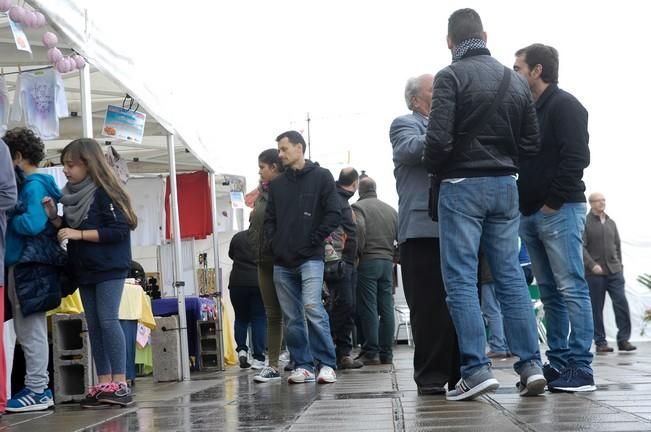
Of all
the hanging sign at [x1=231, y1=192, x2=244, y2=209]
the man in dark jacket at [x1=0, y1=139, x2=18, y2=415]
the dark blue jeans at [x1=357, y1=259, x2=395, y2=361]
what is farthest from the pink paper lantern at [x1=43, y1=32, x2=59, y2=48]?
the hanging sign at [x1=231, y1=192, x2=244, y2=209]

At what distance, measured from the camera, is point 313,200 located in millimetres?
8188

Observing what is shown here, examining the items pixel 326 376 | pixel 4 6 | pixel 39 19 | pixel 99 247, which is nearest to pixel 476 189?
pixel 99 247

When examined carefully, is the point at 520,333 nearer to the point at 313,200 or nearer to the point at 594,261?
the point at 313,200

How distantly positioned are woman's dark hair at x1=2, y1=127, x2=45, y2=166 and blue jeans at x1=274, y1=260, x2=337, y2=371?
207 centimetres

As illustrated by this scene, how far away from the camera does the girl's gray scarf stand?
6820 millimetres

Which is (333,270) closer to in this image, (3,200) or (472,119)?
(3,200)

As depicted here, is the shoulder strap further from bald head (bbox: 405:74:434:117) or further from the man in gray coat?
bald head (bbox: 405:74:434:117)

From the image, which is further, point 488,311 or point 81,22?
point 488,311

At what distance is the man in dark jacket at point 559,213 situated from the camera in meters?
6.04

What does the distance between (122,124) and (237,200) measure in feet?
22.7

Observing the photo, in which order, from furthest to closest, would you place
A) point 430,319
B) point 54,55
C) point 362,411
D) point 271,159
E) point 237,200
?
1. point 237,200
2. point 271,159
3. point 54,55
4. point 430,319
5. point 362,411

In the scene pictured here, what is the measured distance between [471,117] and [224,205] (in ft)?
47.7

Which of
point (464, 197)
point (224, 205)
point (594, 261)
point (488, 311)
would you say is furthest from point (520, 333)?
point (224, 205)

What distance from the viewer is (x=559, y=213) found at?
617 cm
